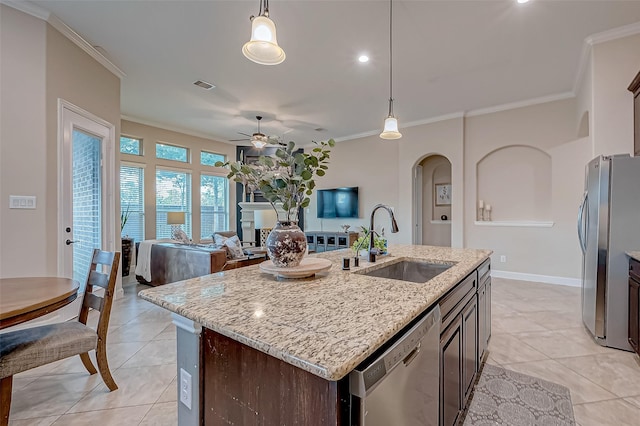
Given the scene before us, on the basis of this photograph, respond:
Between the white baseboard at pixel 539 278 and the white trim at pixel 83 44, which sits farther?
the white baseboard at pixel 539 278

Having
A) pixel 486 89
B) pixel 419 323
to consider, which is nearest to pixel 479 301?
pixel 419 323

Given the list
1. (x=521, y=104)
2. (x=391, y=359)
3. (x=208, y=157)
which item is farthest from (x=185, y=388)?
(x=208, y=157)

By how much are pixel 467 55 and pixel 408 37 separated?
876 millimetres

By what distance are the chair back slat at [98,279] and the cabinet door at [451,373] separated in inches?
80.7

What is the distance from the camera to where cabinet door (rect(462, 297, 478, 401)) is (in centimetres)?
164

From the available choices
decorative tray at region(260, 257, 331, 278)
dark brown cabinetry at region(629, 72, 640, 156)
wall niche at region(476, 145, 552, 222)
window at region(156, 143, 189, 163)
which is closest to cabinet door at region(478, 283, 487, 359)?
decorative tray at region(260, 257, 331, 278)

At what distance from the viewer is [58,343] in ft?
5.53

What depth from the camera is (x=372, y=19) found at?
286 centimetres

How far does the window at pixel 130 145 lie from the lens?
588 cm

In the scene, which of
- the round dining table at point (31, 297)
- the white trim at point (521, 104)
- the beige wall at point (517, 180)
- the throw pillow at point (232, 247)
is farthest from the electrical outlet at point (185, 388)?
the white trim at point (521, 104)

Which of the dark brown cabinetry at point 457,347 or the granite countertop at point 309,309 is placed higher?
the granite countertop at point 309,309

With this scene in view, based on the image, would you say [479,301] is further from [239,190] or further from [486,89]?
[239,190]

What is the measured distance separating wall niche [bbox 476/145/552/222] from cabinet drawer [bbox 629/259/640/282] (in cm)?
276

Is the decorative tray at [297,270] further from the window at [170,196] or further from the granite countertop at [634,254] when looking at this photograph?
the window at [170,196]
